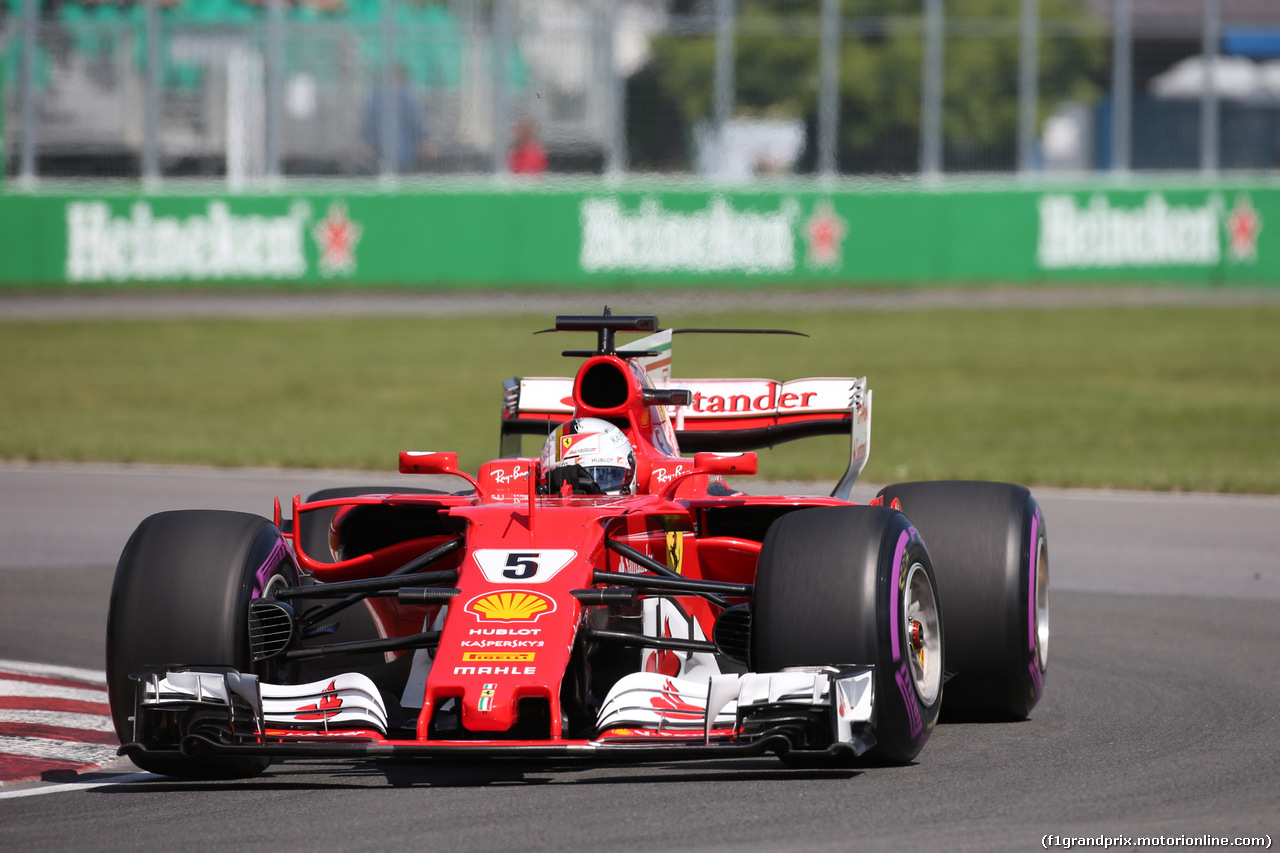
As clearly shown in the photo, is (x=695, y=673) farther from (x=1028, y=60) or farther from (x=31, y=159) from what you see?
(x=1028, y=60)

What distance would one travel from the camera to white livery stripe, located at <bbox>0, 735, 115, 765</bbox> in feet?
21.6

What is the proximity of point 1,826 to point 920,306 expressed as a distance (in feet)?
78.5

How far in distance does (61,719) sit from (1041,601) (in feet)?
13.1

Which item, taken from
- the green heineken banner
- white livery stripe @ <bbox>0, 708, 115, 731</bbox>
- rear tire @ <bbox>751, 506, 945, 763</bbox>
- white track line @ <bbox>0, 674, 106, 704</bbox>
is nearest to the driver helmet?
rear tire @ <bbox>751, 506, 945, 763</bbox>

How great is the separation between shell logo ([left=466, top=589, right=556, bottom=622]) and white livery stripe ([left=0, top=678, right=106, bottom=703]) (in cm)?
249

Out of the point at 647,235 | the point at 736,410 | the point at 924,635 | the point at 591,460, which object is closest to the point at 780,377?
the point at 647,235

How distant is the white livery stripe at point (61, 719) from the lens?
23.4 ft

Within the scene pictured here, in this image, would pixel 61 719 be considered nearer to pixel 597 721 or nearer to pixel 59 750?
pixel 59 750

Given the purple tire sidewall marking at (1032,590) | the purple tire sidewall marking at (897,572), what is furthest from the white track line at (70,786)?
the purple tire sidewall marking at (1032,590)

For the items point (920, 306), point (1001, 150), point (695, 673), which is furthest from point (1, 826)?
point (1001, 150)

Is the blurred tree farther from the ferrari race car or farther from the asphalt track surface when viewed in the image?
the ferrari race car

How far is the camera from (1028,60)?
1248 inches

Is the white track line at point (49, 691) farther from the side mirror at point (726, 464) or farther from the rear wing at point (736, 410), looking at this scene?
the side mirror at point (726, 464)

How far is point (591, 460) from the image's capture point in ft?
22.4
